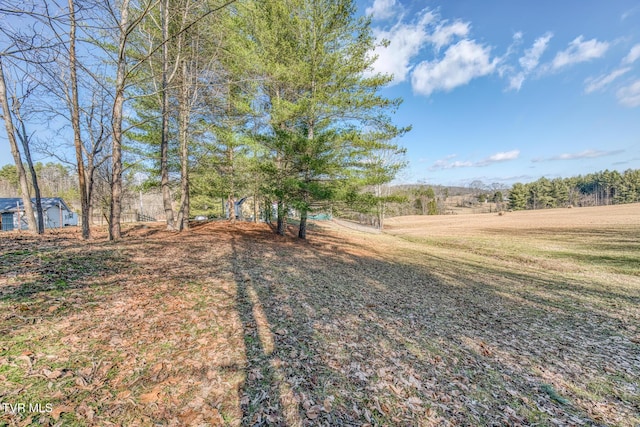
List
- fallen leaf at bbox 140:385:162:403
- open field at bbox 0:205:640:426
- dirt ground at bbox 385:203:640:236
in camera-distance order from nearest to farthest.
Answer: fallen leaf at bbox 140:385:162:403, open field at bbox 0:205:640:426, dirt ground at bbox 385:203:640:236

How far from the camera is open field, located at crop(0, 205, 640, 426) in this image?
270 cm

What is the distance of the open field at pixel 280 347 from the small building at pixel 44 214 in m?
27.0

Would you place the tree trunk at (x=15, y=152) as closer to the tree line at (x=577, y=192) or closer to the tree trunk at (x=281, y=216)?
the tree trunk at (x=281, y=216)

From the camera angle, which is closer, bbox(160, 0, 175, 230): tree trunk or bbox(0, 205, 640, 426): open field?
bbox(0, 205, 640, 426): open field

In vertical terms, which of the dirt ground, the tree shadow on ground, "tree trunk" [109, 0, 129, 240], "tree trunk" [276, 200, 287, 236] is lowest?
the dirt ground

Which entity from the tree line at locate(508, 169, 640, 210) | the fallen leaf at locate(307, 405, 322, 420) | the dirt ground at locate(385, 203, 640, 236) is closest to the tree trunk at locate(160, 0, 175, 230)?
the fallen leaf at locate(307, 405, 322, 420)

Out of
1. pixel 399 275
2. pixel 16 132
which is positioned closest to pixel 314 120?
pixel 399 275

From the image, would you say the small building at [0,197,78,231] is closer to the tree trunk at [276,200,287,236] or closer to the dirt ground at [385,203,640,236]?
the tree trunk at [276,200,287,236]

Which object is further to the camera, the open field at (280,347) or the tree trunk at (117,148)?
the tree trunk at (117,148)

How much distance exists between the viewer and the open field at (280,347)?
2699 mm

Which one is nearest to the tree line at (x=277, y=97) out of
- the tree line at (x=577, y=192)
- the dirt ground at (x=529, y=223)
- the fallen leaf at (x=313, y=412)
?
the fallen leaf at (x=313, y=412)

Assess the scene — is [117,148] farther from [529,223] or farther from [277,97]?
[529,223]

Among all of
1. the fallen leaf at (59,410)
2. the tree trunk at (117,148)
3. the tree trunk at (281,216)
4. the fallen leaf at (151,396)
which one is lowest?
the fallen leaf at (151,396)

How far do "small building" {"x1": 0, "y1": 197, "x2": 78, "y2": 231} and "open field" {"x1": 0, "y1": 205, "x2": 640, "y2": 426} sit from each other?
26985 mm
